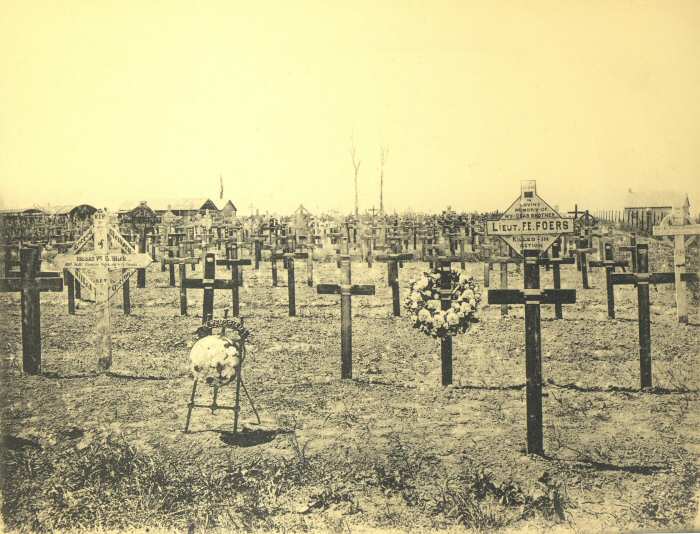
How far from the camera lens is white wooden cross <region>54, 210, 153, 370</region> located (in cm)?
550

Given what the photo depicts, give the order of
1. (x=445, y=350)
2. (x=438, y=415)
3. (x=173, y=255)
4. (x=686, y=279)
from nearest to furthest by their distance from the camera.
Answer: (x=438, y=415) → (x=445, y=350) → (x=686, y=279) → (x=173, y=255)

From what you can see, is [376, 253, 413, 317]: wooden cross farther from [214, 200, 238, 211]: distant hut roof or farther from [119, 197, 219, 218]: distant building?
[119, 197, 219, 218]: distant building

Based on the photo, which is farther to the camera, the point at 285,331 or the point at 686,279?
the point at 285,331

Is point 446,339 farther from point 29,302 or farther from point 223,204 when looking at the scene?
point 29,302

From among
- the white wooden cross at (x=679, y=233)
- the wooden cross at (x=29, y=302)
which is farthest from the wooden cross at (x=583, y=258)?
the wooden cross at (x=29, y=302)

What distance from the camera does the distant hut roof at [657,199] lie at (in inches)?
204

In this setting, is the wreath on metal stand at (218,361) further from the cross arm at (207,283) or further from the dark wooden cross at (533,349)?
the dark wooden cross at (533,349)

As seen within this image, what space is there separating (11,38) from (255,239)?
7.68 m

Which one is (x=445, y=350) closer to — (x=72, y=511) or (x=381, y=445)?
(x=381, y=445)

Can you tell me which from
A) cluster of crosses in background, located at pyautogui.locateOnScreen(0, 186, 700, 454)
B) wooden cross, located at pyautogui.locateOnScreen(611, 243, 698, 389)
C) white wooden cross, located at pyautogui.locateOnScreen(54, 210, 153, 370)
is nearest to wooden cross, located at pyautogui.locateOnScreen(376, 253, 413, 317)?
cluster of crosses in background, located at pyautogui.locateOnScreen(0, 186, 700, 454)

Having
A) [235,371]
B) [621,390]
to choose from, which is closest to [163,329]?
[235,371]

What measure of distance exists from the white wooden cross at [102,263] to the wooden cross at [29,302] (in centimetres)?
24

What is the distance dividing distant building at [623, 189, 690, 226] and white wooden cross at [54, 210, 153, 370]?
477 cm

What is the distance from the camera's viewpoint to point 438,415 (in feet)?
15.6
